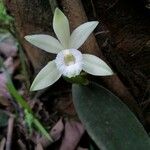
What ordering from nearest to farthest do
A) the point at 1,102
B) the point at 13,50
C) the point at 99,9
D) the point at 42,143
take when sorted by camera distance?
the point at 99,9 → the point at 42,143 → the point at 1,102 → the point at 13,50

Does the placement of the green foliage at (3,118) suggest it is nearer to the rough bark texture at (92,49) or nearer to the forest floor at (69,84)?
the forest floor at (69,84)

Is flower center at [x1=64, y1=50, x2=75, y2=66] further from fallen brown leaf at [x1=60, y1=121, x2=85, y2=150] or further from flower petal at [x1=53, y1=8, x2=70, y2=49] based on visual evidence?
fallen brown leaf at [x1=60, y1=121, x2=85, y2=150]

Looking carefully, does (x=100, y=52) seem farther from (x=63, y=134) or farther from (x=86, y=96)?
(x=63, y=134)

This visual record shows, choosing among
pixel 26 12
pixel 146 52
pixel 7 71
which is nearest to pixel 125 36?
pixel 146 52

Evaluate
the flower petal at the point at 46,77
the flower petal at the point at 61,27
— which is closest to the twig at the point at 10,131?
the flower petal at the point at 46,77

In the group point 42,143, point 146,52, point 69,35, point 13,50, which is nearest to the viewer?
point 69,35

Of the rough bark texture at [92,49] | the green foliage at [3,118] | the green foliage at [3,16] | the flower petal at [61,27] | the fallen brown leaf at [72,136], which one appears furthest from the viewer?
the green foliage at [3,118]
